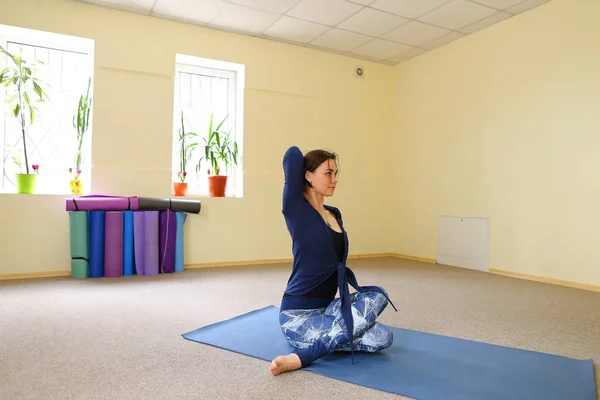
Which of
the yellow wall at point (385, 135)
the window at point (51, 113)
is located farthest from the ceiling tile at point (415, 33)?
the window at point (51, 113)

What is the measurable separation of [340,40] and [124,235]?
319 cm

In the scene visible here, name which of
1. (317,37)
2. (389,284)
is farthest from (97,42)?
(389,284)

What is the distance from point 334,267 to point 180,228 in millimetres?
2752

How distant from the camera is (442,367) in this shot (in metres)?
1.87

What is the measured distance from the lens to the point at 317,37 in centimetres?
504

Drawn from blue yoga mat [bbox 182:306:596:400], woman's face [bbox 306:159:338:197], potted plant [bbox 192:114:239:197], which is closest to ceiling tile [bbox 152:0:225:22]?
potted plant [bbox 192:114:239:197]

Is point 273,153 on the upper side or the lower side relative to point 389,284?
upper

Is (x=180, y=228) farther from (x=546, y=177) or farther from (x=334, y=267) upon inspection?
(x=546, y=177)

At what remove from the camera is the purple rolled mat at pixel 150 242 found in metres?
4.13

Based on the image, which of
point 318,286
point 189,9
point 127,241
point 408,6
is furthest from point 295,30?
point 318,286

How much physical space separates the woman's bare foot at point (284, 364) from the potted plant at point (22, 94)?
3.34m

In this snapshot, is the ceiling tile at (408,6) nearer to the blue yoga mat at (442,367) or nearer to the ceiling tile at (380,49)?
the ceiling tile at (380,49)

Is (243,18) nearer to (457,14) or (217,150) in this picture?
(217,150)

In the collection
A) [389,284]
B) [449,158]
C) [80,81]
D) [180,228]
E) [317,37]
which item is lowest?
[389,284]
